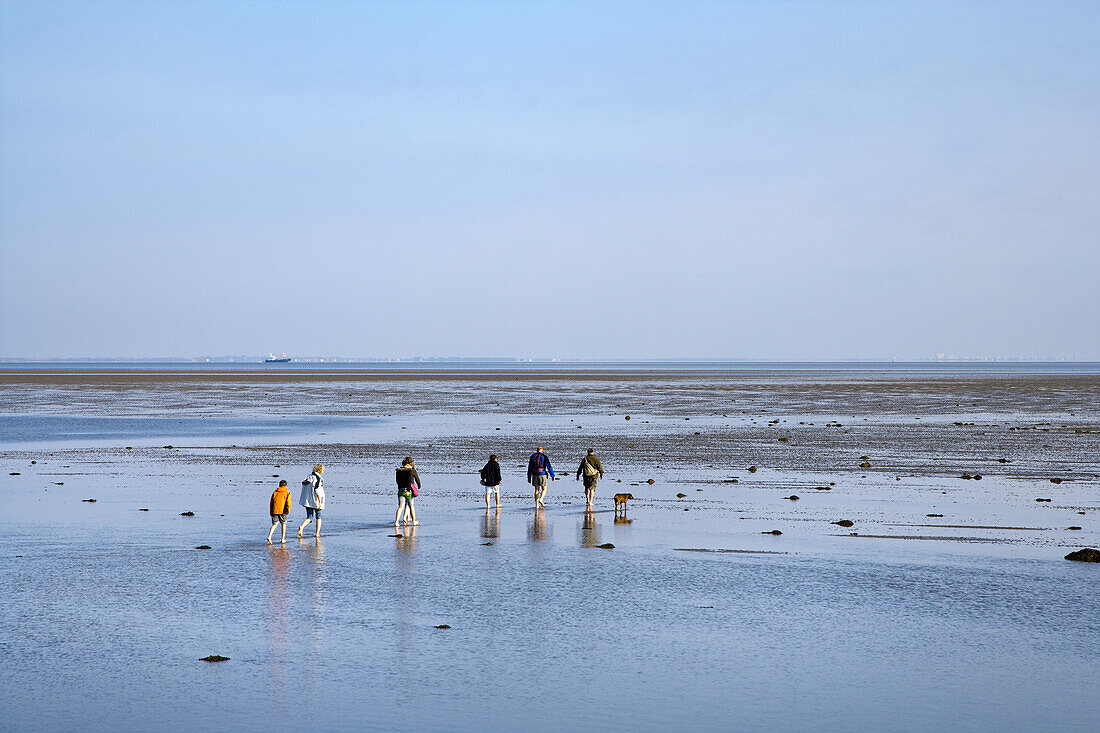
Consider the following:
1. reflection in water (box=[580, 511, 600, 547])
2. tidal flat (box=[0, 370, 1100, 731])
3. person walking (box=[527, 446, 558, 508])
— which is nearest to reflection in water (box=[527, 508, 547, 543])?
tidal flat (box=[0, 370, 1100, 731])

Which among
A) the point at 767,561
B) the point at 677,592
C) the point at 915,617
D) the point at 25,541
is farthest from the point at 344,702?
the point at 25,541

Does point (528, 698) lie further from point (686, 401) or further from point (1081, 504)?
point (686, 401)

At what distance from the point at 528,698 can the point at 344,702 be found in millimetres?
2070

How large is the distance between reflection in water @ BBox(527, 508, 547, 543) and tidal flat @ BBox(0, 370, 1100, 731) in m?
0.15

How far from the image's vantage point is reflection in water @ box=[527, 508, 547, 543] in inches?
876

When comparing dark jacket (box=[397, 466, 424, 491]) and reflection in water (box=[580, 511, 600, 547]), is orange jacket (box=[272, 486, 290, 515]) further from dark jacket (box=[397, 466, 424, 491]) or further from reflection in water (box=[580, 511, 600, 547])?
reflection in water (box=[580, 511, 600, 547])

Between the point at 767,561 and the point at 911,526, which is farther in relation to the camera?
the point at 911,526

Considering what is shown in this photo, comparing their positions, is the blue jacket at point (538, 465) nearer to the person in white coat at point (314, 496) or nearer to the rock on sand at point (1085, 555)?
the person in white coat at point (314, 496)

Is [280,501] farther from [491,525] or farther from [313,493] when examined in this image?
[491,525]

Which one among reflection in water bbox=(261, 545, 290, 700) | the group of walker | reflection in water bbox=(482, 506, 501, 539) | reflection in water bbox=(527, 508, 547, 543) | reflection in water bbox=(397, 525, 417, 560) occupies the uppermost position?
the group of walker

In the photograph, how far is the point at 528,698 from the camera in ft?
38.1

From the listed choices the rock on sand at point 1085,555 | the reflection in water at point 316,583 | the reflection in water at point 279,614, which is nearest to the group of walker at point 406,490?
the reflection in water at point 316,583

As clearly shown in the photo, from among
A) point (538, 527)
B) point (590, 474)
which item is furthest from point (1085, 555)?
point (590, 474)

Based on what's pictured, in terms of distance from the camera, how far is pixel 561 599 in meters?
16.3
